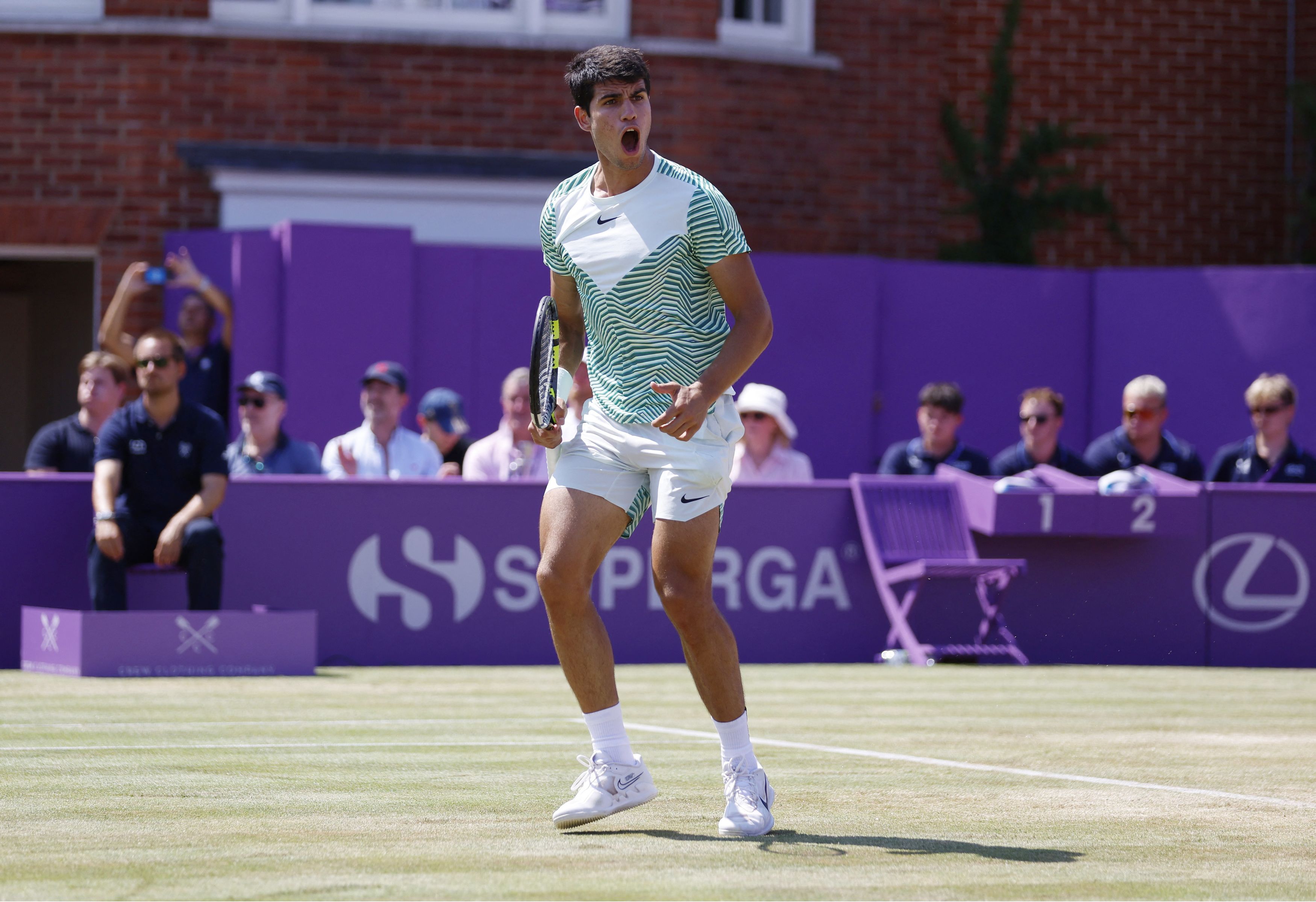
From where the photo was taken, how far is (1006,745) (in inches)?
304

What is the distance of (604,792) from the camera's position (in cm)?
548

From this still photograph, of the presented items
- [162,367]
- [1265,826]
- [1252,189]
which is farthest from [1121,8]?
[1265,826]

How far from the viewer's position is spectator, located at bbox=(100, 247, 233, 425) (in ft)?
44.9

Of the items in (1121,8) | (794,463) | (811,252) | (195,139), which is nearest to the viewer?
(794,463)

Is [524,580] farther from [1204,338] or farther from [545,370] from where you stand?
[1204,338]

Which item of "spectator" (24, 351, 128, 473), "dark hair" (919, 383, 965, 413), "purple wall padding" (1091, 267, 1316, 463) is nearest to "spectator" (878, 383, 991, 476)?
"dark hair" (919, 383, 965, 413)

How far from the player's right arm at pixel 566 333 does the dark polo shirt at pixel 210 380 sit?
8.31 meters

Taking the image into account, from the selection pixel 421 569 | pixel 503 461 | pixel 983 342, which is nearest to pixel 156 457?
pixel 421 569

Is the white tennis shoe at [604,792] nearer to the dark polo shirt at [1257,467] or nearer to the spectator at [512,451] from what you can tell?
the spectator at [512,451]

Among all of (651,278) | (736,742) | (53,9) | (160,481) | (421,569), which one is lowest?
(421,569)

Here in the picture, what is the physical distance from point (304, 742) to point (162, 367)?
3.83 m

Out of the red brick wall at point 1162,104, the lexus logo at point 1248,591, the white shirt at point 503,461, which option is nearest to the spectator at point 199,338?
the white shirt at point 503,461

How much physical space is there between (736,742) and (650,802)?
2.14 ft

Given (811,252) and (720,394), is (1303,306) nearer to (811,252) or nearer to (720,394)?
(811,252)
